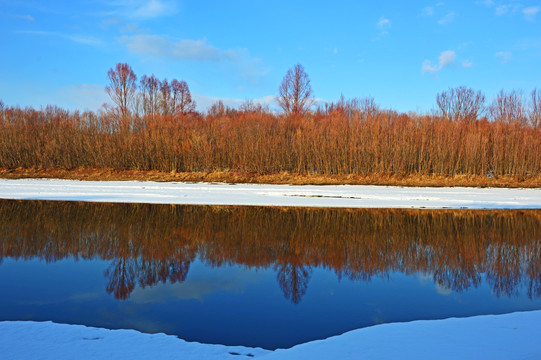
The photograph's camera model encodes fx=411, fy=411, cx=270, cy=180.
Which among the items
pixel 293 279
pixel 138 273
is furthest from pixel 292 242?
pixel 138 273

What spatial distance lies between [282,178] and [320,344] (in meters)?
18.8

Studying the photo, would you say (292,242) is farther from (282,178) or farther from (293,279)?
(282,178)

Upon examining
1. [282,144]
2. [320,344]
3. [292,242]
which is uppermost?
[282,144]

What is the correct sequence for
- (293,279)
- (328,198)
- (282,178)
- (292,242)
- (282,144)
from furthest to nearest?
(282,144)
(282,178)
(328,198)
(292,242)
(293,279)

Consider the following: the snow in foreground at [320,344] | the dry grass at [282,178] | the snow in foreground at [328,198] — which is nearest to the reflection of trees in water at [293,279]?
the snow in foreground at [320,344]

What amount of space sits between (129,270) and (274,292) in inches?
83.3

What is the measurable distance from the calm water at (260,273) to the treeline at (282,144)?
12253mm

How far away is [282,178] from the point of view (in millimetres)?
22125

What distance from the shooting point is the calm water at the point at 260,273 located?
159 inches

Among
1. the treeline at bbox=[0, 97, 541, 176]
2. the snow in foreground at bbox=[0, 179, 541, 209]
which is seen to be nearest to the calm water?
the snow in foreground at bbox=[0, 179, 541, 209]

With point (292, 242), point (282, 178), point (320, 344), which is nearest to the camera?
point (320, 344)

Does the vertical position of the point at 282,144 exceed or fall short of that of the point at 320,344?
it exceeds it

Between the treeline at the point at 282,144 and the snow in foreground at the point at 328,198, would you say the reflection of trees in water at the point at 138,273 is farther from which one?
the treeline at the point at 282,144

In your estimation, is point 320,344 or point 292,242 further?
point 292,242
